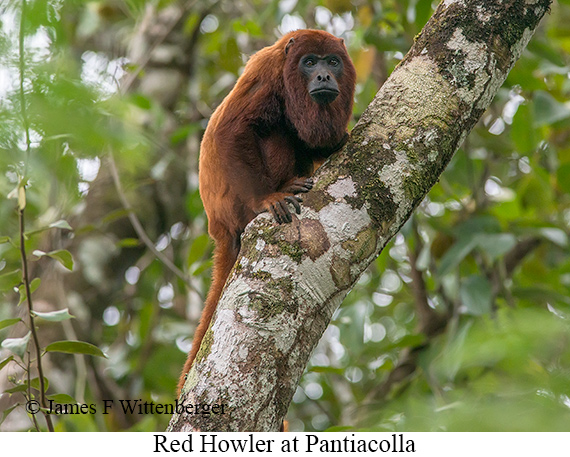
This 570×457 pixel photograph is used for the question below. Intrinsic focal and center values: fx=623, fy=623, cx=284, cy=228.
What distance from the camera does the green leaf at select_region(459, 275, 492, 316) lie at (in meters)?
3.33

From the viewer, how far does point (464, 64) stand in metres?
2.03

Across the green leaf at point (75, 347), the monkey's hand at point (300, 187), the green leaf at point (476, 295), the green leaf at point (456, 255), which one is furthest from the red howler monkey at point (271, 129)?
the green leaf at point (476, 295)

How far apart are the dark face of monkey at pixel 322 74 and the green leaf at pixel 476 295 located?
1390 mm

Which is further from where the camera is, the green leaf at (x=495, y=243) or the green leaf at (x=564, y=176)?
the green leaf at (x=564, y=176)

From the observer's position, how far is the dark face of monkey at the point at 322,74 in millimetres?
2738

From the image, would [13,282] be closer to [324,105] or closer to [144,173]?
[324,105]

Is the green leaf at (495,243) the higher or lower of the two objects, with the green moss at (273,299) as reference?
higher

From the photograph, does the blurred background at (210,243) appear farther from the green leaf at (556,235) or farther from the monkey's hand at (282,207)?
the monkey's hand at (282,207)

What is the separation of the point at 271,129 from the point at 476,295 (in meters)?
1.51

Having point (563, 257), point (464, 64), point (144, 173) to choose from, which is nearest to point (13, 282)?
point (464, 64)

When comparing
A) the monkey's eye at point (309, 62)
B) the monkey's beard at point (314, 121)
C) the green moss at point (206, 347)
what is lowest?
the green moss at point (206, 347)

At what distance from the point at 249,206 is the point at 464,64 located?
3.24ft

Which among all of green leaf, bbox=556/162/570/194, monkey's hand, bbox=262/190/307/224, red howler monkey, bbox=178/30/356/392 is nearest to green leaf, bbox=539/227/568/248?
green leaf, bbox=556/162/570/194

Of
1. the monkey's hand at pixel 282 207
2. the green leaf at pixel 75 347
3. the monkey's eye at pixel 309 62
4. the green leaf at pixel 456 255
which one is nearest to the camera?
the monkey's hand at pixel 282 207
